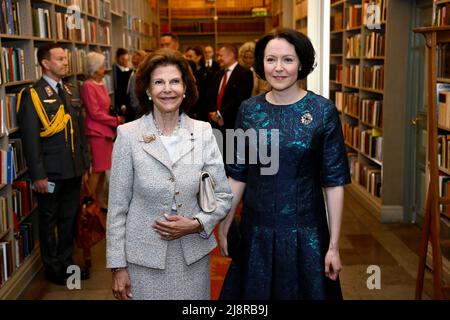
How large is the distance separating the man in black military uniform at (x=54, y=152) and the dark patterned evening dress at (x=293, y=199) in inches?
83.8

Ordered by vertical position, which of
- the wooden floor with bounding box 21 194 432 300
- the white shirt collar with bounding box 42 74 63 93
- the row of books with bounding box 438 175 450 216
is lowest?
the wooden floor with bounding box 21 194 432 300

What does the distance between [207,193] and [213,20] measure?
12.3m

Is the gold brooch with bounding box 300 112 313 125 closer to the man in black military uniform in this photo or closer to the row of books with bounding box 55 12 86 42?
the man in black military uniform

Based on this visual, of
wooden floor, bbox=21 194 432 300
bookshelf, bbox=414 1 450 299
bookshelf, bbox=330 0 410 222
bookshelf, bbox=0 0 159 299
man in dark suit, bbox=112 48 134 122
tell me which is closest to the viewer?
bookshelf, bbox=414 1 450 299

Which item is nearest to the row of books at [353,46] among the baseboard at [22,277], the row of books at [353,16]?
the row of books at [353,16]

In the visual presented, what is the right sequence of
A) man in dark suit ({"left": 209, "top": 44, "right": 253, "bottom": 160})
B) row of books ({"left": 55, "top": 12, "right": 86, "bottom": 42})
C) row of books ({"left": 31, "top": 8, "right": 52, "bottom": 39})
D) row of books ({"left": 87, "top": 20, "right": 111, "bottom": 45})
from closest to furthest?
row of books ({"left": 31, "top": 8, "right": 52, "bottom": 39}) < row of books ({"left": 55, "top": 12, "right": 86, "bottom": 42}) < man in dark suit ({"left": 209, "top": 44, "right": 253, "bottom": 160}) < row of books ({"left": 87, "top": 20, "right": 111, "bottom": 45})

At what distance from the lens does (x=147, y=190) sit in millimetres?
2205

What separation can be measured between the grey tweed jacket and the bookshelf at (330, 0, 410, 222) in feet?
13.0

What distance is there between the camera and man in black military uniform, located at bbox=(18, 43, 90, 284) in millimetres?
4047

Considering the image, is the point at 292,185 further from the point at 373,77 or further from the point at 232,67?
the point at 373,77

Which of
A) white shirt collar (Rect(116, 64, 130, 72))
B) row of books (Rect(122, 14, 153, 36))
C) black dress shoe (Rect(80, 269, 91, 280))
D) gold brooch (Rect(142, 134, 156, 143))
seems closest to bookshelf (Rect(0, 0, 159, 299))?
black dress shoe (Rect(80, 269, 91, 280))

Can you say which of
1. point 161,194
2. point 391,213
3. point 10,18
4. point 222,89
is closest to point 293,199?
point 161,194

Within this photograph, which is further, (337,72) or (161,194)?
(337,72)

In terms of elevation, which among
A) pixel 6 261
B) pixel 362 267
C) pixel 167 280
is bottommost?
pixel 362 267
